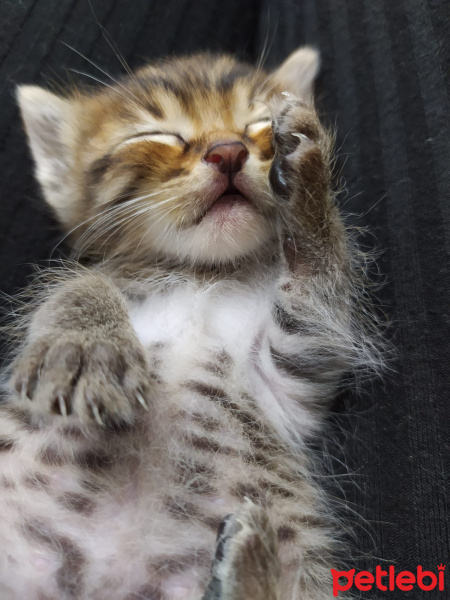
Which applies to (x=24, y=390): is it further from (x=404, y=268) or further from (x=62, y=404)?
(x=404, y=268)

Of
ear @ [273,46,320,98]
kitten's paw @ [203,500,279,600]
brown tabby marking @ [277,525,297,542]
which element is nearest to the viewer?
kitten's paw @ [203,500,279,600]

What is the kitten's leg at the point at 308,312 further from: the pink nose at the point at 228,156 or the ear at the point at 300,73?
the ear at the point at 300,73

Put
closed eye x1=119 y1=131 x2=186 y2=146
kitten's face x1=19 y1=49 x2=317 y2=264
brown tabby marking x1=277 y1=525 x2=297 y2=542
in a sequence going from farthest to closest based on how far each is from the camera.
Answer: closed eye x1=119 y1=131 x2=186 y2=146 < kitten's face x1=19 y1=49 x2=317 y2=264 < brown tabby marking x1=277 y1=525 x2=297 y2=542

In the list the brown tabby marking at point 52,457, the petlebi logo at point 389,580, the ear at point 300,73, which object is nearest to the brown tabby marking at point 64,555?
the brown tabby marking at point 52,457

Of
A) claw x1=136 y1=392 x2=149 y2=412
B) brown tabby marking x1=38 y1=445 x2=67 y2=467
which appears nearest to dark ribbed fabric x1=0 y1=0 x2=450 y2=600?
claw x1=136 y1=392 x2=149 y2=412

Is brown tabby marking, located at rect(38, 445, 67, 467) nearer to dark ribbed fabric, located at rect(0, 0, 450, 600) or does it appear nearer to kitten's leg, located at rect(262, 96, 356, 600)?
kitten's leg, located at rect(262, 96, 356, 600)

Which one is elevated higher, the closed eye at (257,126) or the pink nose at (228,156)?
the closed eye at (257,126)
